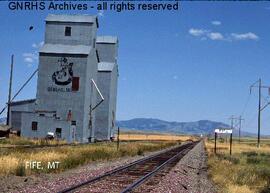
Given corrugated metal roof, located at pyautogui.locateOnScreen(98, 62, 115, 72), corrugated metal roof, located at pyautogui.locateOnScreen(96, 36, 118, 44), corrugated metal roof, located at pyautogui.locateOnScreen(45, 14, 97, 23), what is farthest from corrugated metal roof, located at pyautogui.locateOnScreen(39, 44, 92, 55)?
corrugated metal roof, located at pyautogui.locateOnScreen(96, 36, 118, 44)

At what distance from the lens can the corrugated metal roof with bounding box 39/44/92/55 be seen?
2628 inches

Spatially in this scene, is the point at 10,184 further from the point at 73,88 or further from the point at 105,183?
the point at 73,88

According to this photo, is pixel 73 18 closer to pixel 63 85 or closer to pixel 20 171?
pixel 63 85

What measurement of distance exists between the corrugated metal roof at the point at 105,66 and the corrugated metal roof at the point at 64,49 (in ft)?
44.6

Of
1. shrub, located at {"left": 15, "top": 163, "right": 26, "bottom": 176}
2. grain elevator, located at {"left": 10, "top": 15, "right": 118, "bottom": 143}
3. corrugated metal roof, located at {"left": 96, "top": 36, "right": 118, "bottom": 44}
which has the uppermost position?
corrugated metal roof, located at {"left": 96, "top": 36, "right": 118, "bottom": 44}

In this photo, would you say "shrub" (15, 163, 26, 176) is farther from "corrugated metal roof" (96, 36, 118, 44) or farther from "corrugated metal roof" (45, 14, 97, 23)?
"corrugated metal roof" (96, 36, 118, 44)

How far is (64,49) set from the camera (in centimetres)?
6731

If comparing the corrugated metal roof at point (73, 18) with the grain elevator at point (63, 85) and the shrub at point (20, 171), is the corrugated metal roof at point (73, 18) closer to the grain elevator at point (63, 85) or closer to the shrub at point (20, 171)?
the grain elevator at point (63, 85)

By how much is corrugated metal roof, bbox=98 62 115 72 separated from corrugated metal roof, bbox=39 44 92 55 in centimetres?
1359

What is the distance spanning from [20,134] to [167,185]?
46.5 metres

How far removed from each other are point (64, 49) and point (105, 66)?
589 inches

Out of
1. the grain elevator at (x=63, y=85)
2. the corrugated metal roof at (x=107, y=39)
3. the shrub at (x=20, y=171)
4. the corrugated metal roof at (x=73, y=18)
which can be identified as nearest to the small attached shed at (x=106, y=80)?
the corrugated metal roof at (x=107, y=39)

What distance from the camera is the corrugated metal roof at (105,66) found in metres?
81.1

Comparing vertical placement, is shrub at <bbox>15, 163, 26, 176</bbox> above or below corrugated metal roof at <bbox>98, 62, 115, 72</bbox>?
below
